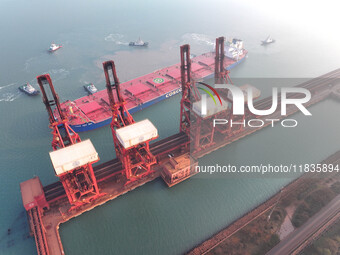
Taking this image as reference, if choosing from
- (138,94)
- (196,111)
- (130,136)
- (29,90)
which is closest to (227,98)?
(196,111)

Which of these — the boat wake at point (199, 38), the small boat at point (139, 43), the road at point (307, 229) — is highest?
the small boat at point (139, 43)

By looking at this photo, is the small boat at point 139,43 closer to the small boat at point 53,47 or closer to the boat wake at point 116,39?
the boat wake at point 116,39

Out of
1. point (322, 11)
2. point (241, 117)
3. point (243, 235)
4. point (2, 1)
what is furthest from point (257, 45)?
point (2, 1)

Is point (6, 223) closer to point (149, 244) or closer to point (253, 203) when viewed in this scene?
point (149, 244)

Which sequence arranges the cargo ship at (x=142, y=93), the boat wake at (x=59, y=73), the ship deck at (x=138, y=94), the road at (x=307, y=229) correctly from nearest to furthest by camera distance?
the road at (x=307, y=229)
the cargo ship at (x=142, y=93)
the ship deck at (x=138, y=94)
the boat wake at (x=59, y=73)

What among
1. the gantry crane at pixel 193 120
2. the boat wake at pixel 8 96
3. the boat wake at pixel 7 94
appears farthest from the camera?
the boat wake at pixel 7 94

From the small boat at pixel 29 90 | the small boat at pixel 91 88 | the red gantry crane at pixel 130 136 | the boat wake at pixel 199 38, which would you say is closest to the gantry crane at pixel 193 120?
the red gantry crane at pixel 130 136

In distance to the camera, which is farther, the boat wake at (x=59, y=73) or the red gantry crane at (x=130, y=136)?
the boat wake at (x=59, y=73)
